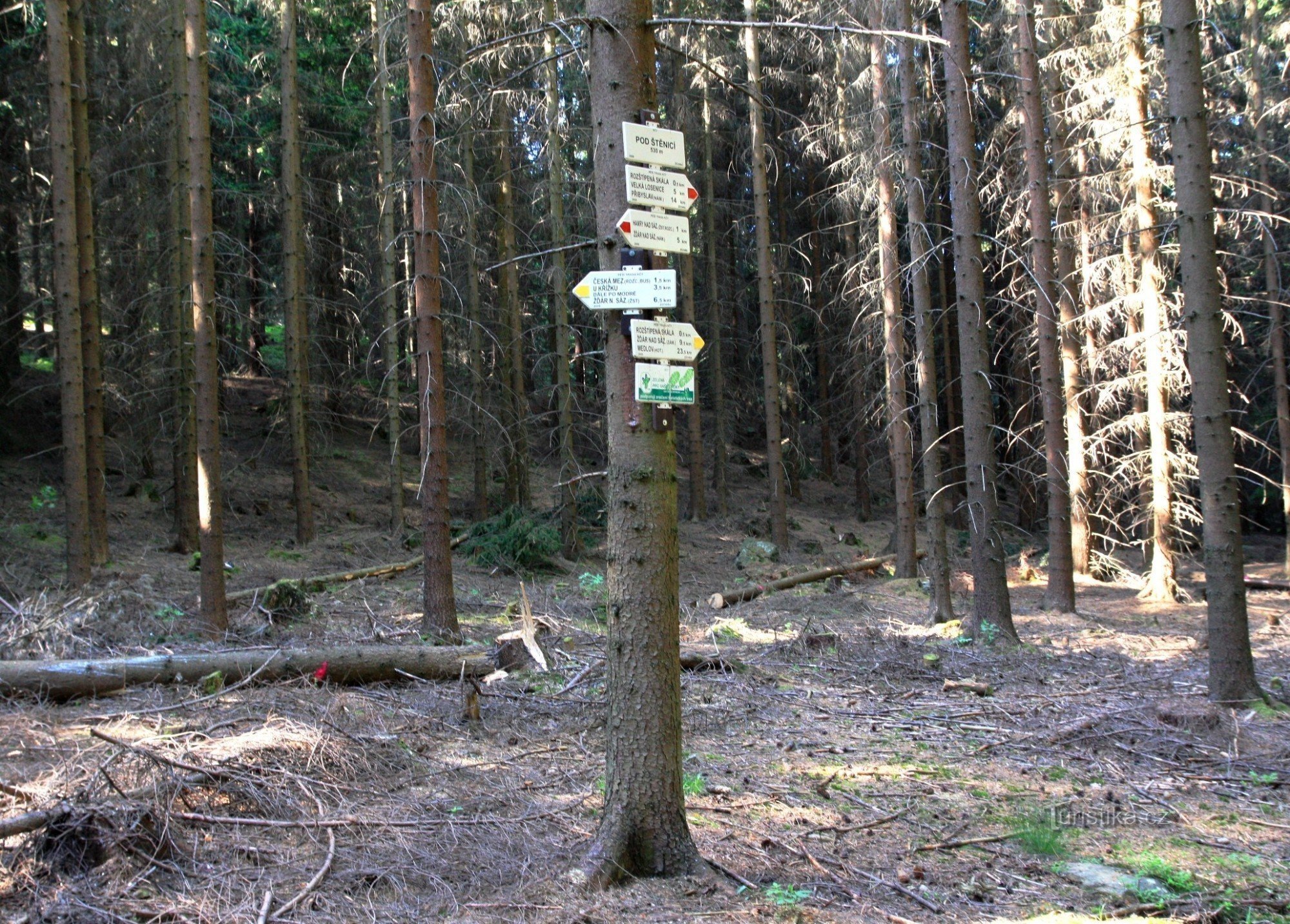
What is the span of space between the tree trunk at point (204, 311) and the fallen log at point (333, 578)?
1284 mm

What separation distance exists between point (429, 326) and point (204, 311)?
8.12 feet

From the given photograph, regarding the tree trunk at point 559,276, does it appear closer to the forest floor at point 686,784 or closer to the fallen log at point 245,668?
the forest floor at point 686,784

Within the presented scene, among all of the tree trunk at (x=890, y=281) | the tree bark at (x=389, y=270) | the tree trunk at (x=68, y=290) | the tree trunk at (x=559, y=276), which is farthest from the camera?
the tree bark at (x=389, y=270)

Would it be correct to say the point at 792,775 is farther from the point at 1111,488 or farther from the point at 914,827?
the point at 1111,488

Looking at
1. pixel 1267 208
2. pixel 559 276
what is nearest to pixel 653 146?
pixel 559 276

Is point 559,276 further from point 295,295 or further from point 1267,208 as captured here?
point 1267,208

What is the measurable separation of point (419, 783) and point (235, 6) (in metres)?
21.0

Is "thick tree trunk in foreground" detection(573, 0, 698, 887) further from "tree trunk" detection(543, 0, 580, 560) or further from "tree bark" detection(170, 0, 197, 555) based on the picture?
"tree bark" detection(170, 0, 197, 555)

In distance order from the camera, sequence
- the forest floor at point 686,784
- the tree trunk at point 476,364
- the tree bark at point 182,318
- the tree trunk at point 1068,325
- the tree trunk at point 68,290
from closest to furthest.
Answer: the forest floor at point 686,784, the tree trunk at point 68,290, the tree bark at point 182,318, the tree trunk at point 1068,325, the tree trunk at point 476,364

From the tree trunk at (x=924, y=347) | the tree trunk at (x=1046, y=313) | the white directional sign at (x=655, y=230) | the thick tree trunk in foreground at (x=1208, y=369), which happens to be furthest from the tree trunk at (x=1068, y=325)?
the white directional sign at (x=655, y=230)

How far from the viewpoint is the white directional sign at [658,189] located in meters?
4.53

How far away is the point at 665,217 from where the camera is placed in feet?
15.2

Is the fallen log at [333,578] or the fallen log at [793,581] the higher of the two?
the fallen log at [333,578]

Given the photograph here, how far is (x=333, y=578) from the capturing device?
47.0 ft
